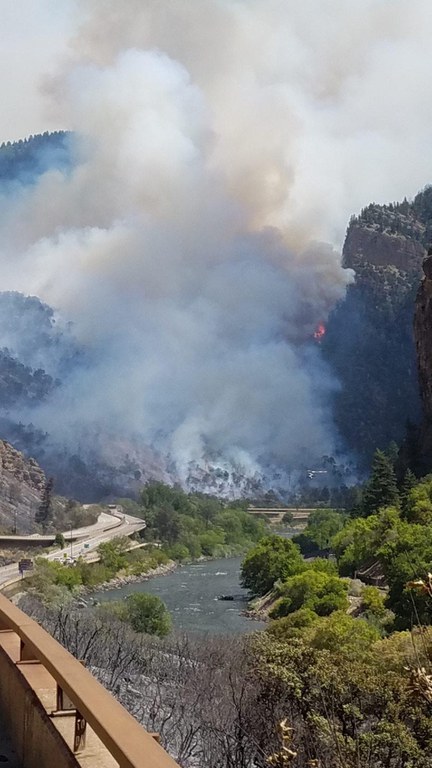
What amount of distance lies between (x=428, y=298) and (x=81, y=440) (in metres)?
108

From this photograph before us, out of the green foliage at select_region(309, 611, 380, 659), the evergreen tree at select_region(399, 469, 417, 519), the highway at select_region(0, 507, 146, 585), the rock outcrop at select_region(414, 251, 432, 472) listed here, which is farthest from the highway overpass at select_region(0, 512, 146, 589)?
the rock outcrop at select_region(414, 251, 432, 472)

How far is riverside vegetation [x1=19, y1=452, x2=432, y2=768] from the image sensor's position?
14781 millimetres

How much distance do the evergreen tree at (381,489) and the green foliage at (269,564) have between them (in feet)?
35.1

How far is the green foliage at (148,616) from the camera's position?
43.6m

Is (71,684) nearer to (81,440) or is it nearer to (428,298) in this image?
(428,298)

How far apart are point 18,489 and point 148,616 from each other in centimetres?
8136

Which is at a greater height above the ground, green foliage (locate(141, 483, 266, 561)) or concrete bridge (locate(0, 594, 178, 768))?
green foliage (locate(141, 483, 266, 561))

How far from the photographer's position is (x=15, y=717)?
454 cm

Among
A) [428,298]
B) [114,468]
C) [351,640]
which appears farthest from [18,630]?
[114,468]

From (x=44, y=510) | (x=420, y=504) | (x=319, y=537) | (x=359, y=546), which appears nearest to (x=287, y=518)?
(x=44, y=510)

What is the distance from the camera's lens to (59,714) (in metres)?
3.90

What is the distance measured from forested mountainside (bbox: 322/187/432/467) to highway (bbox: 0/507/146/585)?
7329 cm

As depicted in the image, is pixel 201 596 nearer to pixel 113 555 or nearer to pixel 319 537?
pixel 113 555

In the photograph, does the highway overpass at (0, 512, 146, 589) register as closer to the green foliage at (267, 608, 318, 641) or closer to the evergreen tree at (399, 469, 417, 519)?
the green foliage at (267, 608, 318, 641)
